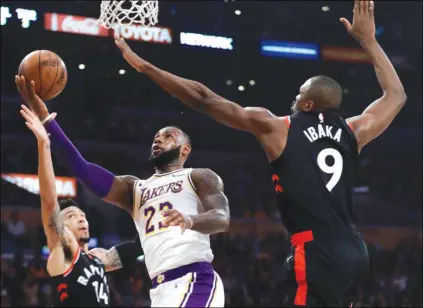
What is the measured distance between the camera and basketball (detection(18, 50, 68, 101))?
4.79m

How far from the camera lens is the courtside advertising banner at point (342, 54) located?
19438 millimetres

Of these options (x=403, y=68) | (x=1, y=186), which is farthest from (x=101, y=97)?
(x=403, y=68)

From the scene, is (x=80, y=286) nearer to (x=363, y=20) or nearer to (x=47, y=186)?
(x=47, y=186)

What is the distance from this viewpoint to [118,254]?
5402mm

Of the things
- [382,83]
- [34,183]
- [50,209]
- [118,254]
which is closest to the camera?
[382,83]

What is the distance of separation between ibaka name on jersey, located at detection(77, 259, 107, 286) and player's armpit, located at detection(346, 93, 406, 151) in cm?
200

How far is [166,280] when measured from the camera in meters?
4.56

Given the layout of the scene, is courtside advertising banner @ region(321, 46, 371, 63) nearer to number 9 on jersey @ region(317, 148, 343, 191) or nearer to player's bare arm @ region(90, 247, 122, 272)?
player's bare arm @ region(90, 247, 122, 272)

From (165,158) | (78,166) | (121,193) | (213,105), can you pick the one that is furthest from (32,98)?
(213,105)

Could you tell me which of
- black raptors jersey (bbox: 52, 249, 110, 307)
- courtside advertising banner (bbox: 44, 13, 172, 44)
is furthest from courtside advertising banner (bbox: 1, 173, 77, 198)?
black raptors jersey (bbox: 52, 249, 110, 307)

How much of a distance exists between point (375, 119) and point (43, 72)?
211 cm

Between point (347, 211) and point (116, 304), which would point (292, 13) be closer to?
point (116, 304)

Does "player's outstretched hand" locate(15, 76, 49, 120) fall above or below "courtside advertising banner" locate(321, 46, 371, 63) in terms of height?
below

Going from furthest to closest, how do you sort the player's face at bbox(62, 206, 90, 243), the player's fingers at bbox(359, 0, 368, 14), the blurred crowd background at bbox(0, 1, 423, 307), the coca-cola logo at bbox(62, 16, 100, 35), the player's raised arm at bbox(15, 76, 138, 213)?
the coca-cola logo at bbox(62, 16, 100, 35) → the blurred crowd background at bbox(0, 1, 423, 307) → the player's face at bbox(62, 206, 90, 243) → the player's raised arm at bbox(15, 76, 138, 213) → the player's fingers at bbox(359, 0, 368, 14)
